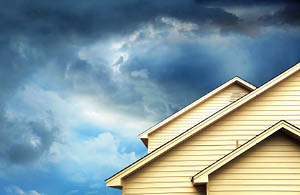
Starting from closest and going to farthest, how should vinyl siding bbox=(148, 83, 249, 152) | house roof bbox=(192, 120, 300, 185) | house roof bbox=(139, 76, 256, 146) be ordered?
house roof bbox=(192, 120, 300, 185) < house roof bbox=(139, 76, 256, 146) < vinyl siding bbox=(148, 83, 249, 152)

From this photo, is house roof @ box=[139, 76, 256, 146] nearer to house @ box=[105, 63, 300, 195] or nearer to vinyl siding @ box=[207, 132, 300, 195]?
house @ box=[105, 63, 300, 195]

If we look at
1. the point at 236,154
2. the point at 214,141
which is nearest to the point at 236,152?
the point at 236,154

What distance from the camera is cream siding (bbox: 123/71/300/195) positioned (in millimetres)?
9555

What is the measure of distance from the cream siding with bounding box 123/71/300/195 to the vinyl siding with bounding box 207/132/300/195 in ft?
5.21

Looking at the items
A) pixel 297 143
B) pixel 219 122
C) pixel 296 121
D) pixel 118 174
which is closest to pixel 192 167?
pixel 219 122

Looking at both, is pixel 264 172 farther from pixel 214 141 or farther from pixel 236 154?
pixel 214 141

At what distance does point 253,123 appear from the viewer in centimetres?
1063

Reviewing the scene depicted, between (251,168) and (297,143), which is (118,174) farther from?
(297,143)

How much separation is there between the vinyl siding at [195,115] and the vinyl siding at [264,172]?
25.4ft

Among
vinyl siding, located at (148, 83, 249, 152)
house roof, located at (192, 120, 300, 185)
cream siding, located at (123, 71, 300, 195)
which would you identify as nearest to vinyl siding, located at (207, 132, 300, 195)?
house roof, located at (192, 120, 300, 185)

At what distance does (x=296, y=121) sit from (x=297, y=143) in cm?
272

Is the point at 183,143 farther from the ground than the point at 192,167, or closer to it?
farther from the ground

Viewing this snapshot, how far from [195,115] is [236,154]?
339 inches

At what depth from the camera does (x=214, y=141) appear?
1041 centimetres
